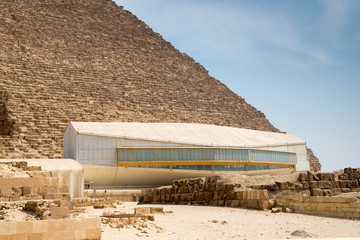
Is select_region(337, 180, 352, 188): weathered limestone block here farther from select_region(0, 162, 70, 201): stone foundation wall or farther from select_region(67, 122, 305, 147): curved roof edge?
select_region(67, 122, 305, 147): curved roof edge

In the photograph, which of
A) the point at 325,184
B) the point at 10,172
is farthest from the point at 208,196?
the point at 10,172

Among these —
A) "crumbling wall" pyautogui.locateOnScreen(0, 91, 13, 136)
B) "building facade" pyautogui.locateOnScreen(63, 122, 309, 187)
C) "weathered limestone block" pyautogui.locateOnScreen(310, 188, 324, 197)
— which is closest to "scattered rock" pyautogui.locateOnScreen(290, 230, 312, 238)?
"weathered limestone block" pyautogui.locateOnScreen(310, 188, 324, 197)

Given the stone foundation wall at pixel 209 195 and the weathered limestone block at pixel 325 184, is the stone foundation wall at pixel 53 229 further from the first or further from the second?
the weathered limestone block at pixel 325 184

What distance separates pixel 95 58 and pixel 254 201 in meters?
53.1

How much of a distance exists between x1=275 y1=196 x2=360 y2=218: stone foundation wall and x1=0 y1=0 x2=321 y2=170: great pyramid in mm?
25590

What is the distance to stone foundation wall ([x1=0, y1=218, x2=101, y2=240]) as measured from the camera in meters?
7.27

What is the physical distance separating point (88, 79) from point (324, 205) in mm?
47153

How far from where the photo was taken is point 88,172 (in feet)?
84.7

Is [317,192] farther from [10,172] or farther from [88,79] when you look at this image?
[88,79]

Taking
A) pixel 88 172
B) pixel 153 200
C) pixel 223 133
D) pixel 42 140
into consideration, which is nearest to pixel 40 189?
pixel 153 200

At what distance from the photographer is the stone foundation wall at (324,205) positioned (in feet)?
35.6

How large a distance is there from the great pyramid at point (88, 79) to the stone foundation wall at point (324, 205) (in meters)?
25.6

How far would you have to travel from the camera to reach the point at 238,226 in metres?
9.82

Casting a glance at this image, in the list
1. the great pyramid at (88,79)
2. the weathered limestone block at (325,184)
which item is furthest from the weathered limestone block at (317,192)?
the great pyramid at (88,79)
